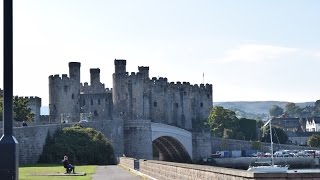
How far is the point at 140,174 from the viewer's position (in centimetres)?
3105

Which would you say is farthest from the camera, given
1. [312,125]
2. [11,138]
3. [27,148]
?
[312,125]

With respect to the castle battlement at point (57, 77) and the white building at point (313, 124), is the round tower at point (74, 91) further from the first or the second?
the white building at point (313, 124)

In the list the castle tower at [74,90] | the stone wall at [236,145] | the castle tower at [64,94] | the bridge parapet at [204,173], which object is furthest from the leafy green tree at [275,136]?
the bridge parapet at [204,173]

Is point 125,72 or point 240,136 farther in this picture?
point 240,136

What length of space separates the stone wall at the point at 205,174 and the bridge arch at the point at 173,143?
50.5m

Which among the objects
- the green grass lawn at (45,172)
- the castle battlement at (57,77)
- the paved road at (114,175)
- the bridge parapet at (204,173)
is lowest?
the paved road at (114,175)

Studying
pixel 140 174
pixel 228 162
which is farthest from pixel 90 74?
pixel 140 174

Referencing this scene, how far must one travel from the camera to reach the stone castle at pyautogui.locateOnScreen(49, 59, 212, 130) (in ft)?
303

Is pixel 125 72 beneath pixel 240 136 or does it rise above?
above

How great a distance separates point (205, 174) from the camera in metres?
14.2

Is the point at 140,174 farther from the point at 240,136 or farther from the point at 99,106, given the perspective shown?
the point at 240,136

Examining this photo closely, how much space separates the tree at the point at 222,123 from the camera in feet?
385

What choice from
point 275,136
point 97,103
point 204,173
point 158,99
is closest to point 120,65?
point 97,103

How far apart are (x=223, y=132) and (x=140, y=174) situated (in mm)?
89154
